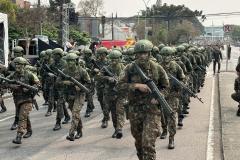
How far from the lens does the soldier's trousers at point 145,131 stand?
6.58 meters

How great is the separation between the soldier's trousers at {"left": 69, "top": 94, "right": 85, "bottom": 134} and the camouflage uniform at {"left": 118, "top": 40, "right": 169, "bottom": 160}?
2.69 metres

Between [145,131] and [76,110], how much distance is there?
10.1ft

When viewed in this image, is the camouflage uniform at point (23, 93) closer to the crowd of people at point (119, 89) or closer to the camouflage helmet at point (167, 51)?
the crowd of people at point (119, 89)

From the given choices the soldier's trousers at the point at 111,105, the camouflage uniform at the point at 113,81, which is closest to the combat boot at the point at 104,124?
the soldier's trousers at the point at 111,105

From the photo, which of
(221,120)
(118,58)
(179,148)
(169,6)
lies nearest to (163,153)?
(179,148)

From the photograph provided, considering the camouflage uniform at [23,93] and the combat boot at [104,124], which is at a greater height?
the camouflage uniform at [23,93]

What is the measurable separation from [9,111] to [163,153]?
746 centimetres

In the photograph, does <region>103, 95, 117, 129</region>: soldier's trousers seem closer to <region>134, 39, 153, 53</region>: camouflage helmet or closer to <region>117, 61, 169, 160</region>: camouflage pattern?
<region>117, 61, 169, 160</region>: camouflage pattern

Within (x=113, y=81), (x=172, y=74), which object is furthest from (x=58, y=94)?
(x=172, y=74)

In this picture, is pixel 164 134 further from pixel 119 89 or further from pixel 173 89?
pixel 119 89

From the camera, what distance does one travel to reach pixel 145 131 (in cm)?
671

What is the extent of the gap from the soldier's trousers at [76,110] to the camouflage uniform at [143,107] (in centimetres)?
269

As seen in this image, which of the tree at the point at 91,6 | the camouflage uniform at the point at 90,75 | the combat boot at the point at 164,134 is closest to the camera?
the combat boot at the point at 164,134

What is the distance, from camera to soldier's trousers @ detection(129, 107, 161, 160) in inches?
259
